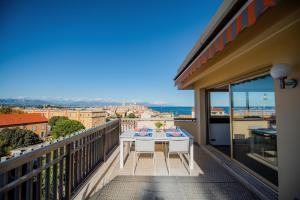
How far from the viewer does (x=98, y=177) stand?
3.29 m

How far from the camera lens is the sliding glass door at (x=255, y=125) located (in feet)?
9.58

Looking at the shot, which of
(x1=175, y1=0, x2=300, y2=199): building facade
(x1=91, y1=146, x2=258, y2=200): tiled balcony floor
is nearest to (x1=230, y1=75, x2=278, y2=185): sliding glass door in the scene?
(x1=175, y1=0, x2=300, y2=199): building facade

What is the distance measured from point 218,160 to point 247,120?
134 centimetres

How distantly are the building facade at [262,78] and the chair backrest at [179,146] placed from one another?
1.37 meters

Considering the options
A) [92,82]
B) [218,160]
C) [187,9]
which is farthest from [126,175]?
[92,82]

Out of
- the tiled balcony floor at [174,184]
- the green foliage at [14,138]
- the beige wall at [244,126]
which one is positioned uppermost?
the beige wall at [244,126]

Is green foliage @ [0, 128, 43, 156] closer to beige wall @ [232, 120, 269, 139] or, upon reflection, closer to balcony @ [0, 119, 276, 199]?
balcony @ [0, 119, 276, 199]

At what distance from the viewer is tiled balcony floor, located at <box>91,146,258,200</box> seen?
2674 mm

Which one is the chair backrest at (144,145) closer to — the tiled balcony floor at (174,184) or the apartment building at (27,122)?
the tiled balcony floor at (174,184)

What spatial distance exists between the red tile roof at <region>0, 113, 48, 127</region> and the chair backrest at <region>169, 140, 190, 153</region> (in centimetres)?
5921

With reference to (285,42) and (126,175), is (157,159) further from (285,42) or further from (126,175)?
(285,42)

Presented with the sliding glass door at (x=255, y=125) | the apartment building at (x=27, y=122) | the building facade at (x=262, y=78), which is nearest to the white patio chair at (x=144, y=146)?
the building facade at (x=262, y=78)

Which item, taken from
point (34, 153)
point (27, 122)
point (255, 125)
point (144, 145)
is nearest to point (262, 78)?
point (255, 125)

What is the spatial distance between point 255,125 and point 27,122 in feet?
218
